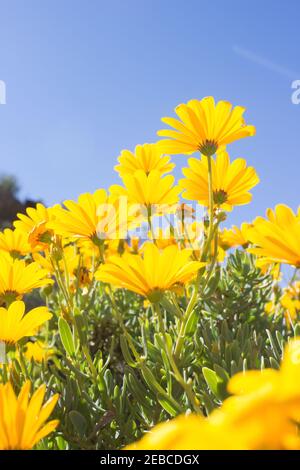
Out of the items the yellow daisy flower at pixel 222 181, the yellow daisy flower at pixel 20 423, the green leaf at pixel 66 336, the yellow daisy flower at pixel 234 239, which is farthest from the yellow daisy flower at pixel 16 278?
the yellow daisy flower at pixel 234 239

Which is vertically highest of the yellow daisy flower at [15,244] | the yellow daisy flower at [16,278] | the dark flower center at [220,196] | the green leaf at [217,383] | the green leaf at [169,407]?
the dark flower center at [220,196]

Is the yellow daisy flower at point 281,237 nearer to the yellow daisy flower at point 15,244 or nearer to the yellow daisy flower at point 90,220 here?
the yellow daisy flower at point 90,220

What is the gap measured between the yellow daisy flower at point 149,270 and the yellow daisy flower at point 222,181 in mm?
385

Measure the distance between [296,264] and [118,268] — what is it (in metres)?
0.27

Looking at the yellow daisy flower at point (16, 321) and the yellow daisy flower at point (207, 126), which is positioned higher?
the yellow daisy flower at point (207, 126)

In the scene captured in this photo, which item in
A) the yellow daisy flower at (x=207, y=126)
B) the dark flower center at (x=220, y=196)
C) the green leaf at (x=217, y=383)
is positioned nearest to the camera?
the green leaf at (x=217, y=383)

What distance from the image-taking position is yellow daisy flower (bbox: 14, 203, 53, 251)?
4.31 feet

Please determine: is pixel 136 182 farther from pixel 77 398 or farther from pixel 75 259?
pixel 75 259

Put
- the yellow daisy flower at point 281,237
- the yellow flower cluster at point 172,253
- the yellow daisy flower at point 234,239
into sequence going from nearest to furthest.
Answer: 1. the yellow flower cluster at point 172,253
2. the yellow daisy flower at point 281,237
3. the yellow daisy flower at point 234,239

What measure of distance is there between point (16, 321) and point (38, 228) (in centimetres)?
32

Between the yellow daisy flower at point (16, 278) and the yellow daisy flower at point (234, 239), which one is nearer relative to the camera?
the yellow daisy flower at point (16, 278)

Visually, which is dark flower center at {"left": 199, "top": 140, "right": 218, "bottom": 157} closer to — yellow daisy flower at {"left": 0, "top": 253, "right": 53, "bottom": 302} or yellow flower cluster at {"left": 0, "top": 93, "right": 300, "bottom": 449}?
yellow flower cluster at {"left": 0, "top": 93, "right": 300, "bottom": 449}

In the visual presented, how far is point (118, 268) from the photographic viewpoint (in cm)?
83

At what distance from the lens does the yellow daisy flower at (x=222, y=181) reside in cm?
121
